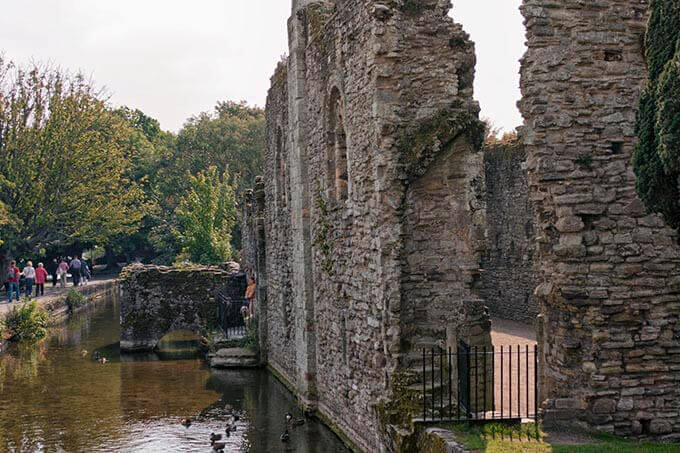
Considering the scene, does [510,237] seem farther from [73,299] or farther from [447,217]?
[73,299]

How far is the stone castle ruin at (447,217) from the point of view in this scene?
8758mm

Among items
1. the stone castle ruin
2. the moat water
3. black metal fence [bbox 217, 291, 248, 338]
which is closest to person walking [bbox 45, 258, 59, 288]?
the moat water

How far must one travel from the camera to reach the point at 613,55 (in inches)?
354

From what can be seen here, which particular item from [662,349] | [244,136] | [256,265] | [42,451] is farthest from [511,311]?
[244,136]

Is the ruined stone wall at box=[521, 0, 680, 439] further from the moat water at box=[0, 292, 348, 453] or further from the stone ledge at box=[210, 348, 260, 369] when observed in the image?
the stone ledge at box=[210, 348, 260, 369]

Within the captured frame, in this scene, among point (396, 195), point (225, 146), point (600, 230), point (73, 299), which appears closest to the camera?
point (600, 230)

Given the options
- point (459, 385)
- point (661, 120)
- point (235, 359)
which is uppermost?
point (661, 120)

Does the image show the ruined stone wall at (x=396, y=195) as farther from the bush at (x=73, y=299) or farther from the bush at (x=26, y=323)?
the bush at (x=73, y=299)

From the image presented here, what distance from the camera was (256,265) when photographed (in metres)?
22.5

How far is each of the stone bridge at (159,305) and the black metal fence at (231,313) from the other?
21cm

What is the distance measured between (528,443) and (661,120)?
3236 mm

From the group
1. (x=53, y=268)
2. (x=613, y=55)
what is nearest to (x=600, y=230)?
(x=613, y=55)

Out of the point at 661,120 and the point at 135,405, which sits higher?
the point at 661,120

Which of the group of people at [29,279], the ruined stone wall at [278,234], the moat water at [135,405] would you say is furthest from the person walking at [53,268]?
the ruined stone wall at [278,234]
